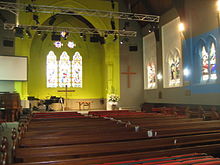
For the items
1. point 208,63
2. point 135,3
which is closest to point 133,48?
point 135,3

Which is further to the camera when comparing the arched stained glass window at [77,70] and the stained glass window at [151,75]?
the arched stained glass window at [77,70]

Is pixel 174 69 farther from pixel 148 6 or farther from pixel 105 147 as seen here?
pixel 105 147

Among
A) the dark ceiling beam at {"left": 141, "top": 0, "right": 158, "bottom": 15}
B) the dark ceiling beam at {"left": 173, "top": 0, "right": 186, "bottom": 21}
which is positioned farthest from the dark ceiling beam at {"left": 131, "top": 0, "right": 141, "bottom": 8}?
the dark ceiling beam at {"left": 173, "top": 0, "right": 186, "bottom": 21}

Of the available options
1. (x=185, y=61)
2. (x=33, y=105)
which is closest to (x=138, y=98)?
(x=185, y=61)

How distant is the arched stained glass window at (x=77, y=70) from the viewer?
56.3 feet

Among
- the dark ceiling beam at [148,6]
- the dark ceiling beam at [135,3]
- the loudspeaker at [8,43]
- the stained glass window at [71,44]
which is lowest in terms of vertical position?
the loudspeaker at [8,43]

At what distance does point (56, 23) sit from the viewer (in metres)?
16.8

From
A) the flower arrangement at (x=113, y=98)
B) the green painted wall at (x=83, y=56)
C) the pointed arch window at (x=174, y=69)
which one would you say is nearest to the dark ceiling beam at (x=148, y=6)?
the green painted wall at (x=83, y=56)

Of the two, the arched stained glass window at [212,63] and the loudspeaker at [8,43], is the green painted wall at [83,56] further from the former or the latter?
the arched stained glass window at [212,63]

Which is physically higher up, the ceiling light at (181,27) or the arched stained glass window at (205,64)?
the ceiling light at (181,27)

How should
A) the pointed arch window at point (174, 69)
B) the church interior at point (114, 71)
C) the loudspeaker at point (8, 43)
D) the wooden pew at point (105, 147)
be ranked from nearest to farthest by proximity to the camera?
the wooden pew at point (105, 147) → the church interior at point (114, 71) → the pointed arch window at point (174, 69) → the loudspeaker at point (8, 43)

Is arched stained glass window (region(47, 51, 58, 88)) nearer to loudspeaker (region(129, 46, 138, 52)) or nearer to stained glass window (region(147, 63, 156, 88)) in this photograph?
loudspeaker (region(129, 46, 138, 52))

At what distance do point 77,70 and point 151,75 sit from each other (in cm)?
600

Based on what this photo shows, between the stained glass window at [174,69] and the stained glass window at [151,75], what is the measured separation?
5.62 feet
